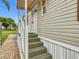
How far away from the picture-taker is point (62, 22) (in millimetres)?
7590

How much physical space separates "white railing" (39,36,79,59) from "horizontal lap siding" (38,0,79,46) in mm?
205

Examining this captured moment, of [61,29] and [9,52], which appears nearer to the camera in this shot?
[61,29]

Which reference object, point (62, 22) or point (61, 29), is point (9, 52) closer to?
point (61, 29)

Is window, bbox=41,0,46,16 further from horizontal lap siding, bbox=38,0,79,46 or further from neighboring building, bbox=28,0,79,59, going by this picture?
horizontal lap siding, bbox=38,0,79,46

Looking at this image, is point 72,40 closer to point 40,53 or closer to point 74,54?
point 74,54

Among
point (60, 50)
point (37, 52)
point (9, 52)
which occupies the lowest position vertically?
point (9, 52)

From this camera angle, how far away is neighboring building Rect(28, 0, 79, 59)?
6469mm

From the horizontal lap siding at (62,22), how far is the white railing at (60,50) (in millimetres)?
205

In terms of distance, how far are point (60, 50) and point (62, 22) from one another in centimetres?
123

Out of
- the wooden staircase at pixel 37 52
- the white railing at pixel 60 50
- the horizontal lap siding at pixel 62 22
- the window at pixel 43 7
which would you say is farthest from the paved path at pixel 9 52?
the window at pixel 43 7

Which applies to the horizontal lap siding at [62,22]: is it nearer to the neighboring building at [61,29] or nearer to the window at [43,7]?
the neighboring building at [61,29]

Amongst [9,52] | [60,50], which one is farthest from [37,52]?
[9,52]

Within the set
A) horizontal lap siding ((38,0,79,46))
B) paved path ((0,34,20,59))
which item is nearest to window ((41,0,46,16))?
horizontal lap siding ((38,0,79,46))

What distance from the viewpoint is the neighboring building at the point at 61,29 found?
6.47 metres
